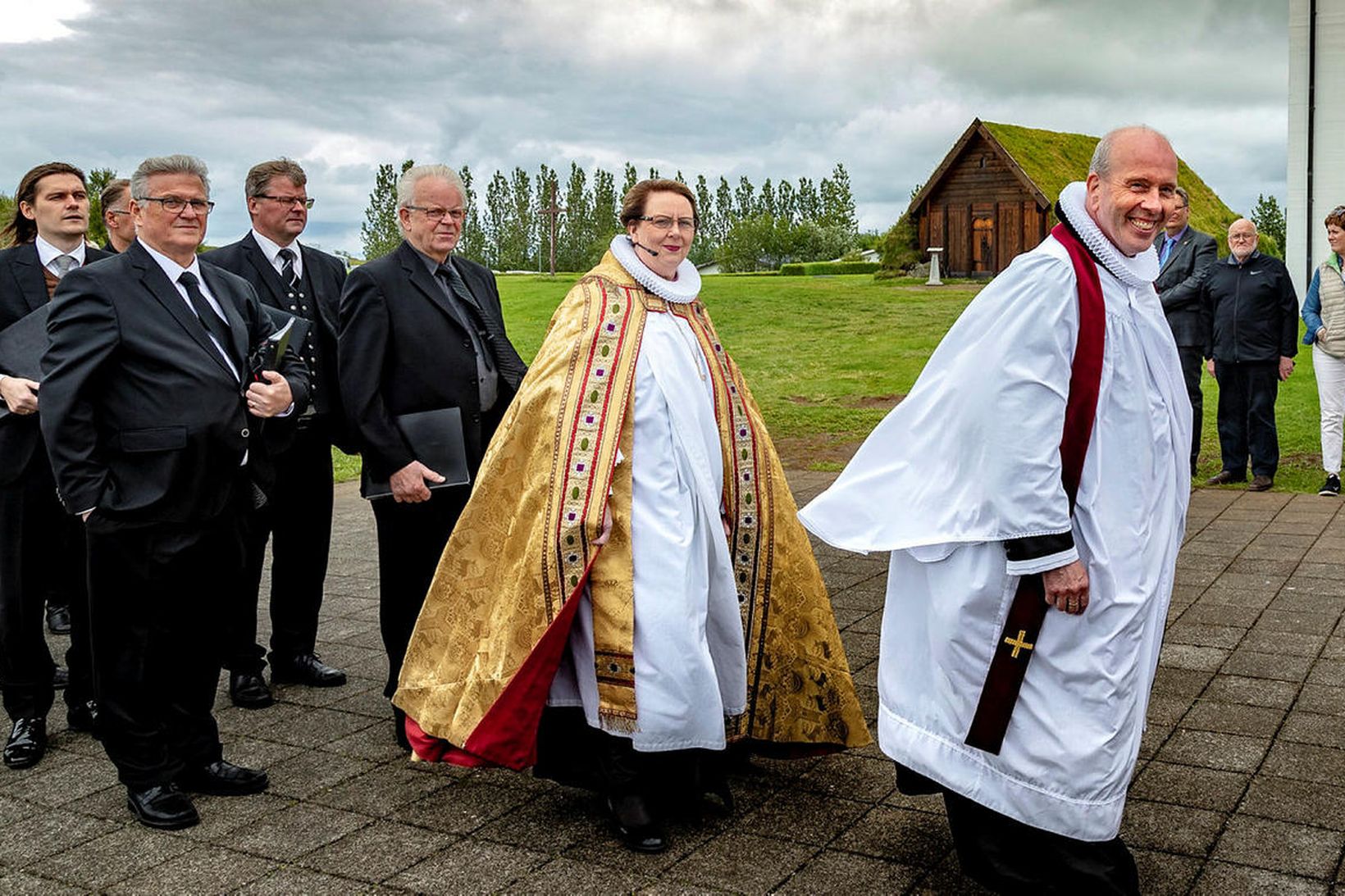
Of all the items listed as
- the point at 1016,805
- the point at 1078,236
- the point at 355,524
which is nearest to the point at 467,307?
the point at 1078,236

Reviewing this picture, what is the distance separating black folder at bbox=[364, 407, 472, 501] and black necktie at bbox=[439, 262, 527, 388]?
1.09 ft

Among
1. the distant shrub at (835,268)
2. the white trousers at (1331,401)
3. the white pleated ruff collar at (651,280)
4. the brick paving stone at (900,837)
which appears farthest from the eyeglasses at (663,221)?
the distant shrub at (835,268)

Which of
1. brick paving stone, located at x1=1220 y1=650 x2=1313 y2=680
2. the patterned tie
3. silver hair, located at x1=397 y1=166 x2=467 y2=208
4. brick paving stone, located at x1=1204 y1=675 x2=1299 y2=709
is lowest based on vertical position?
brick paving stone, located at x1=1220 y1=650 x2=1313 y2=680

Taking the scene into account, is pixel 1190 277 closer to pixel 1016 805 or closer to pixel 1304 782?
pixel 1304 782

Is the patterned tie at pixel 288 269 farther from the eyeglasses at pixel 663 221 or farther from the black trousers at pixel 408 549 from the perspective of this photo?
the eyeglasses at pixel 663 221

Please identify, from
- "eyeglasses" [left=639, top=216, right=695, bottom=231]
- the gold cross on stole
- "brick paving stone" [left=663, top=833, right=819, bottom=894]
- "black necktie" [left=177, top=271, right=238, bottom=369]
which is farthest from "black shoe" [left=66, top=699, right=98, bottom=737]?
A: the gold cross on stole

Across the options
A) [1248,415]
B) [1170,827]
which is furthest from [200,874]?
[1248,415]

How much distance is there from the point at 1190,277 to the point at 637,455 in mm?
8405

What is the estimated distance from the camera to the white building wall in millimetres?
22938

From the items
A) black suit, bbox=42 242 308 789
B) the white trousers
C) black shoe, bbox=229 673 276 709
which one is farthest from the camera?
the white trousers

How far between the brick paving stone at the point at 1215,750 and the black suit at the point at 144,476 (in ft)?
11.5

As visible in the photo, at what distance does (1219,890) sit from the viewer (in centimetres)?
384

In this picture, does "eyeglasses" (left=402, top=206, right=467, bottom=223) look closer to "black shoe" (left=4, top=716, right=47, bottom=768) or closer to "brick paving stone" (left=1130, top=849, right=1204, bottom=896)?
"black shoe" (left=4, top=716, right=47, bottom=768)

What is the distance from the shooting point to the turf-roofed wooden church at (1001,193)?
32219 mm
